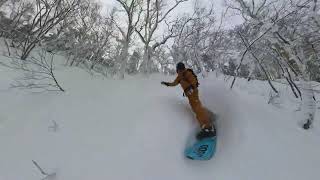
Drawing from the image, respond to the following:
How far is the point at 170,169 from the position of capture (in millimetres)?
6281

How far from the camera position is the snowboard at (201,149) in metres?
6.59

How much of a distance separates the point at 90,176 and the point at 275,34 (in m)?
6.73

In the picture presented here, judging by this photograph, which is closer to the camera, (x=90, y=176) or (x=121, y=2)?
(x=90, y=176)

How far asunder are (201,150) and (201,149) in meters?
0.03

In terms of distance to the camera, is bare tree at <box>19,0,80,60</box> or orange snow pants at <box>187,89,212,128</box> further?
bare tree at <box>19,0,80,60</box>

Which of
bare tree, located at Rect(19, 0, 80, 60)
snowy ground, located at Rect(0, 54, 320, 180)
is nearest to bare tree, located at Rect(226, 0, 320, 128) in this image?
snowy ground, located at Rect(0, 54, 320, 180)

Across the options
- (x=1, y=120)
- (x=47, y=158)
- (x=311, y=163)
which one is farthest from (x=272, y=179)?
(x=1, y=120)

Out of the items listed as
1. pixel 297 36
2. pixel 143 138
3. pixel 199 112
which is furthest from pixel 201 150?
pixel 297 36

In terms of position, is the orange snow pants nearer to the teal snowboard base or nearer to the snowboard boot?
the snowboard boot

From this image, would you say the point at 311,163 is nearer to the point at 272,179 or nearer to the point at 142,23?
the point at 272,179

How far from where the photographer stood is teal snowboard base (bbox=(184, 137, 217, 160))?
6.58 m

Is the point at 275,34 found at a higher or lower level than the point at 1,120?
higher

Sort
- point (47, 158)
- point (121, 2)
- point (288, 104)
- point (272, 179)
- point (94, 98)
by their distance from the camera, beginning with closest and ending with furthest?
point (272, 179)
point (47, 158)
point (94, 98)
point (288, 104)
point (121, 2)

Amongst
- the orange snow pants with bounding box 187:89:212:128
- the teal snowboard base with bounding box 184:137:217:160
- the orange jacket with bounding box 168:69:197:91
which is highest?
the orange jacket with bounding box 168:69:197:91
